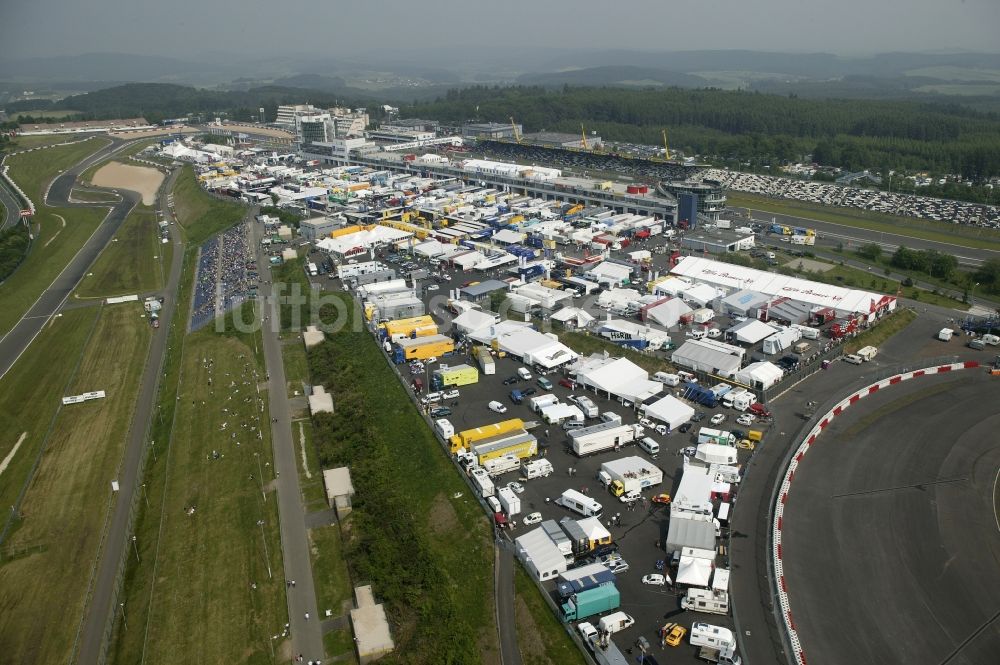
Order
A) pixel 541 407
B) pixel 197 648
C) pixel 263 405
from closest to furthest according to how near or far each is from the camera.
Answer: pixel 197 648
pixel 541 407
pixel 263 405

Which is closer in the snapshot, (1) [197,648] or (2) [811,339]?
(1) [197,648]

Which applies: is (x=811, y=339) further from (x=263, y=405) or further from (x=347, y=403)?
(x=263, y=405)

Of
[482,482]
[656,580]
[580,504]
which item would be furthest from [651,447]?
[656,580]

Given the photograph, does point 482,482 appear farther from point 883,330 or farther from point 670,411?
point 883,330

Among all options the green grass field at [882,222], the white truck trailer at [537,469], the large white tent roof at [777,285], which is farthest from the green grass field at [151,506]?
the green grass field at [882,222]

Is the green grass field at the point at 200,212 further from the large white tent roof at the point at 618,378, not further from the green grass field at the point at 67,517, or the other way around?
the large white tent roof at the point at 618,378

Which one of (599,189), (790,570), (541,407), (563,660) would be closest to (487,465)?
(541,407)
